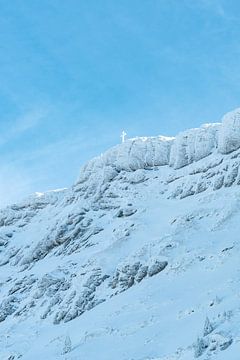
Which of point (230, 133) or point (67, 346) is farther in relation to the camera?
point (230, 133)

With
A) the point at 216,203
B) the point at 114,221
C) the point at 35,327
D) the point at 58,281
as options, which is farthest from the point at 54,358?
the point at 114,221

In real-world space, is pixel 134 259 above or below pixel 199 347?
above

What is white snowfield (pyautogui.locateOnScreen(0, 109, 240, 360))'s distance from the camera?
2225 cm

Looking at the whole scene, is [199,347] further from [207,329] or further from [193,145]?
[193,145]

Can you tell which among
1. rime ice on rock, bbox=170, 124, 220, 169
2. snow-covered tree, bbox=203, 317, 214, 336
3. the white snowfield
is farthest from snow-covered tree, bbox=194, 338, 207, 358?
rime ice on rock, bbox=170, 124, 220, 169

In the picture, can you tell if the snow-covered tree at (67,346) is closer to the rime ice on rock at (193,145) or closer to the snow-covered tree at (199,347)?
the snow-covered tree at (199,347)

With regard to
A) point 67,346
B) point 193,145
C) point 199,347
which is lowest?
point 199,347

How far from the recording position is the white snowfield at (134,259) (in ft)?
73.0

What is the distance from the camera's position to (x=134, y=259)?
33500 mm

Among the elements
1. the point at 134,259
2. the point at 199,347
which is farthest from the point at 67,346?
the point at 134,259

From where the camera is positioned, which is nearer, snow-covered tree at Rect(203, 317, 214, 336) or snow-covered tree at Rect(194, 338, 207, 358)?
snow-covered tree at Rect(194, 338, 207, 358)

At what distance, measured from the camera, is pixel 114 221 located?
46.0 meters

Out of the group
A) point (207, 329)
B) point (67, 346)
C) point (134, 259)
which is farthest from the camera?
point (134, 259)

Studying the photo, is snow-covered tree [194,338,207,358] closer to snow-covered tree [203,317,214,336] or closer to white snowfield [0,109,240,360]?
white snowfield [0,109,240,360]
